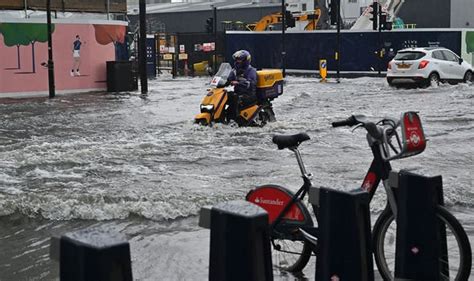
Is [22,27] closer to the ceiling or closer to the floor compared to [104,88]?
closer to the ceiling

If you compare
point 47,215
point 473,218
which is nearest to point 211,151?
point 47,215

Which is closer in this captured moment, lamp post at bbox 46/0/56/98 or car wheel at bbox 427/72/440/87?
lamp post at bbox 46/0/56/98

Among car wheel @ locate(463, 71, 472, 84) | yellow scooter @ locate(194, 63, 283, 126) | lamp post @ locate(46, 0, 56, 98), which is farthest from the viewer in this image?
car wheel @ locate(463, 71, 472, 84)

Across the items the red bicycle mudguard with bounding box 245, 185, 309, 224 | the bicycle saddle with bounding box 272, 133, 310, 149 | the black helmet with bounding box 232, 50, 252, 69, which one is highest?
the black helmet with bounding box 232, 50, 252, 69

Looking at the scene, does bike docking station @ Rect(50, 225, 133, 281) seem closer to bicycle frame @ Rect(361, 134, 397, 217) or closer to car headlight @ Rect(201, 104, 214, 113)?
bicycle frame @ Rect(361, 134, 397, 217)

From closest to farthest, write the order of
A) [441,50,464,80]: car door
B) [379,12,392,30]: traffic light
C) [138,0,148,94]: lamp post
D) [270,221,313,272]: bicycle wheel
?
1. [270,221,313,272]: bicycle wheel
2. [138,0,148,94]: lamp post
3. [441,50,464,80]: car door
4. [379,12,392,30]: traffic light

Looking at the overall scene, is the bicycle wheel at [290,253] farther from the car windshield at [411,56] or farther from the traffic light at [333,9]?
the traffic light at [333,9]

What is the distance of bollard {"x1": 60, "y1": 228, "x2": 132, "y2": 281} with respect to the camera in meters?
2.92

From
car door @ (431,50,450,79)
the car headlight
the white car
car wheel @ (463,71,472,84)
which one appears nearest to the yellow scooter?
the car headlight

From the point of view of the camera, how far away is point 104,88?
26406 millimetres

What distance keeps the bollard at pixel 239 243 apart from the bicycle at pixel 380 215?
1.05 metres

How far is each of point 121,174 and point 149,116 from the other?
774cm

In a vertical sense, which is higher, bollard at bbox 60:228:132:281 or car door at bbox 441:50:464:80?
car door at bbox 441:50:464:80

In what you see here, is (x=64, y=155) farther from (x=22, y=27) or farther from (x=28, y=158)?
(x=22, y=27)
